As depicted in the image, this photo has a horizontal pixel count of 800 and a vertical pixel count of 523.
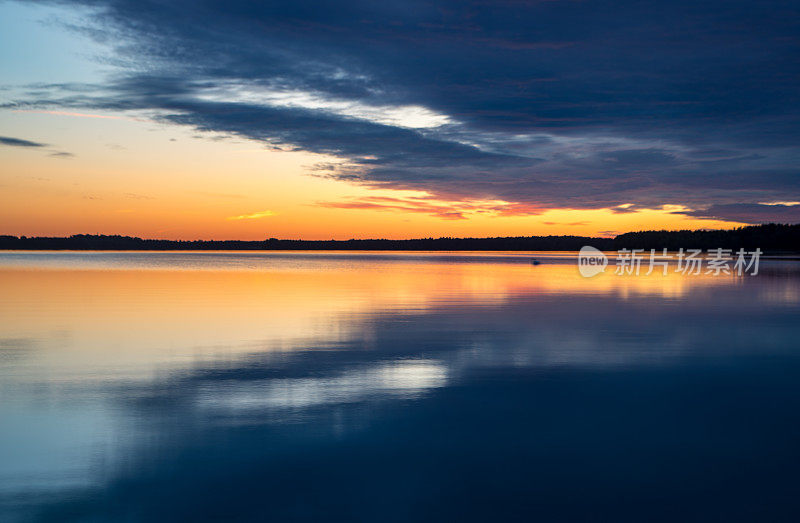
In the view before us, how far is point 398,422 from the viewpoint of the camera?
28.5ft

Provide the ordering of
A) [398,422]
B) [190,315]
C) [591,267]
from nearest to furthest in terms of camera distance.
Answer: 1. [398,422]
2. [190,315]
3. [591,267]

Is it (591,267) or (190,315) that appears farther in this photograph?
(591,267)

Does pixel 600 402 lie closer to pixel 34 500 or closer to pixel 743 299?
pixel 34 500

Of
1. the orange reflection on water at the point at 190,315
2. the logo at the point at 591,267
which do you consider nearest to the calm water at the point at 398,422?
the orange reflection on water at the point at 190,315

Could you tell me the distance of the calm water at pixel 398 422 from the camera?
20.5 ft

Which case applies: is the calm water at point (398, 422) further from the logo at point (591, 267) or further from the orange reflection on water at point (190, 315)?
the logo at point (591, 267)

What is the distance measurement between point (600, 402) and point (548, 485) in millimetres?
3628

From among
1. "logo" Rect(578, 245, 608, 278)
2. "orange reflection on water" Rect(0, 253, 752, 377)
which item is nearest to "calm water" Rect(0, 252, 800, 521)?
"orange reflection on water" Rect(0, 253, 752, 377)

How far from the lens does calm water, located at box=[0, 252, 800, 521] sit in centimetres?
624

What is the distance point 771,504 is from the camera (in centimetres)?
620

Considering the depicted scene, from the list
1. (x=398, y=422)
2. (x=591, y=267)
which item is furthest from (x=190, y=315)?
(x=591, y=267)

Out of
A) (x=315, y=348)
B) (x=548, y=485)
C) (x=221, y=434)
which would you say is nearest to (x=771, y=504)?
(x=548, y=485)

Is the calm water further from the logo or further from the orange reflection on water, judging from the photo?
the logo

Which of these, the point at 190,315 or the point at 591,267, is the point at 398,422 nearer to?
the point at 190,315
